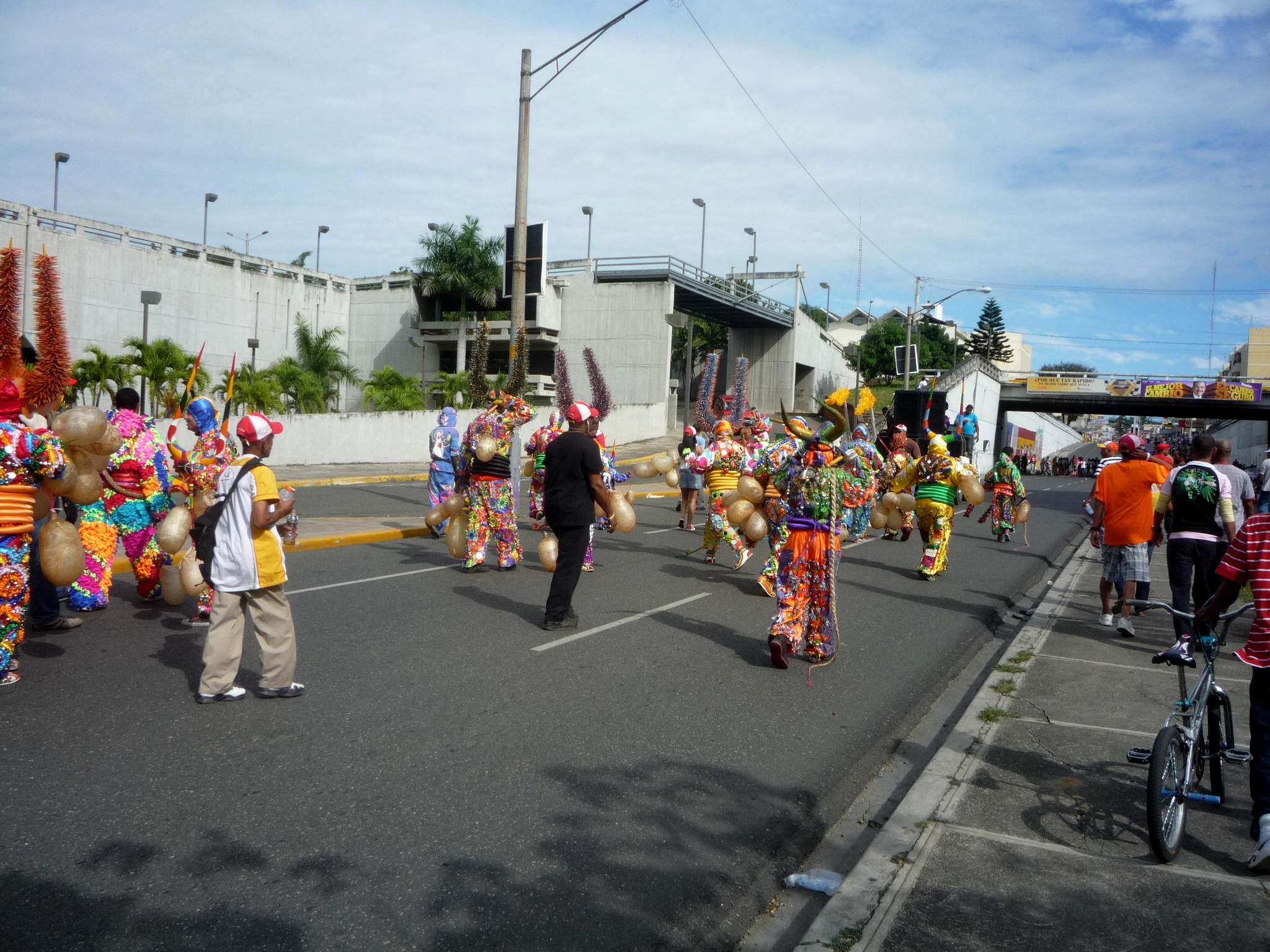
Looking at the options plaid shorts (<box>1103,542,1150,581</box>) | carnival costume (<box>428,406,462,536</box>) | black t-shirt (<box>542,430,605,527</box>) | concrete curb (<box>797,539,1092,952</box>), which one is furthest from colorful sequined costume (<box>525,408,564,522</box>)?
plaid shorts (<box>1103,542,1150,581</box>)

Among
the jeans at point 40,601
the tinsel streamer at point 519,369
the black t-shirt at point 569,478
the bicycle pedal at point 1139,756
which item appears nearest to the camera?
the bicycle pedal at point 1139,756

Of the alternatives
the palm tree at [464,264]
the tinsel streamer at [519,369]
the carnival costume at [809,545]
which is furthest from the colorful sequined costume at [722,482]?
the palm tree at [464,264]

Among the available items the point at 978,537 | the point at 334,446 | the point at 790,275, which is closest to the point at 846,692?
the point at 978,537

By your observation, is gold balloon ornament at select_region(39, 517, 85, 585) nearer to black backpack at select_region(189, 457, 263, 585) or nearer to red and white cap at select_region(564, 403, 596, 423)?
black backpack at select_region(189, 457, 263, 585)

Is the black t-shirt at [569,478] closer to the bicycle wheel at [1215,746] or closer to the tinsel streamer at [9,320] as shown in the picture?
the tinsel streamer at [9,320]

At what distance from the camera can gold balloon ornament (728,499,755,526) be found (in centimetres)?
928

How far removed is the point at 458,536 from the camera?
34.6 feet

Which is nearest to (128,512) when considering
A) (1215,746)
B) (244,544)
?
(244,544)

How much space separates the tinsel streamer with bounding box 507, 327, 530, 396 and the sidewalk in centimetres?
747

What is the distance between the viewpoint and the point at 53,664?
21.0 feet

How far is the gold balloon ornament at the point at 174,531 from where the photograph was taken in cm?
668

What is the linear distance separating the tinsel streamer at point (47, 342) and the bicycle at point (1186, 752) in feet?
21.8

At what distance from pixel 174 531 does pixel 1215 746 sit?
257 inches

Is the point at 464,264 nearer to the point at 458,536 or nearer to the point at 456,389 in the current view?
the point at 456,389
